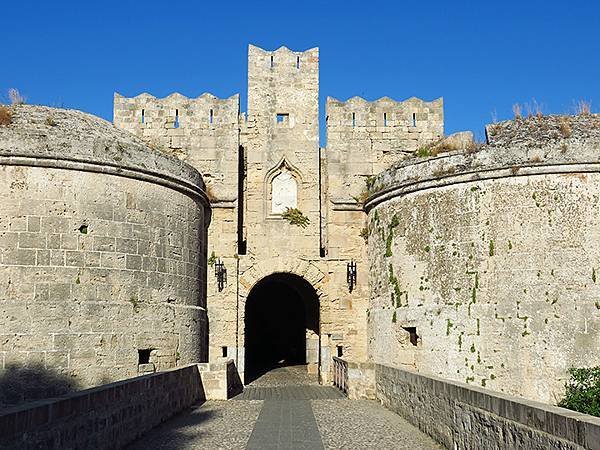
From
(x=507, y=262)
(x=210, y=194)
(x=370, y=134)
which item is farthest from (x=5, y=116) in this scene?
(x=507, y=262)

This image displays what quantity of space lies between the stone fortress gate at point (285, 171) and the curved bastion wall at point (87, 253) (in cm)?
257

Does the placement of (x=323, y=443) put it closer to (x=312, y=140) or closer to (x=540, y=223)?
(x=540, y=223)

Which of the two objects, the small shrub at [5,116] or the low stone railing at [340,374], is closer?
the small shrub at [5,116]

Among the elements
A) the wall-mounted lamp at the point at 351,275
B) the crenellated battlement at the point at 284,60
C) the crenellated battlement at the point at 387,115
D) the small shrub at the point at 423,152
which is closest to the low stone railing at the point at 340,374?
the wall-mounted lamp at the point at 351,275

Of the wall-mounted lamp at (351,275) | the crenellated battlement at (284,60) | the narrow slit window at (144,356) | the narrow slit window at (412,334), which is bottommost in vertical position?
the narrow slit window at (144,356)

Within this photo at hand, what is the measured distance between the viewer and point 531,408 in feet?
19.7

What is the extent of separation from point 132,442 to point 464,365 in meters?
8.16

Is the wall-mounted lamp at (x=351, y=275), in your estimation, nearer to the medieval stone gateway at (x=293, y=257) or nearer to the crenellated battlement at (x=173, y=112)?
the medieval stone gateway at (x=293, y=257)

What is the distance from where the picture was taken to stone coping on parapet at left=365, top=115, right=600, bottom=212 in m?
14.7

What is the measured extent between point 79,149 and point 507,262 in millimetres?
9349

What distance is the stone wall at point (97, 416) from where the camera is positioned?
567cm

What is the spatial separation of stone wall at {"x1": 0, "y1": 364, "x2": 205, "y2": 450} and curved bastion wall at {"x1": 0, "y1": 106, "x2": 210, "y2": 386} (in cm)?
269

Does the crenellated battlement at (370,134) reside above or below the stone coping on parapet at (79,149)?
above

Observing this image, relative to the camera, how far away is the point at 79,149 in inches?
572
